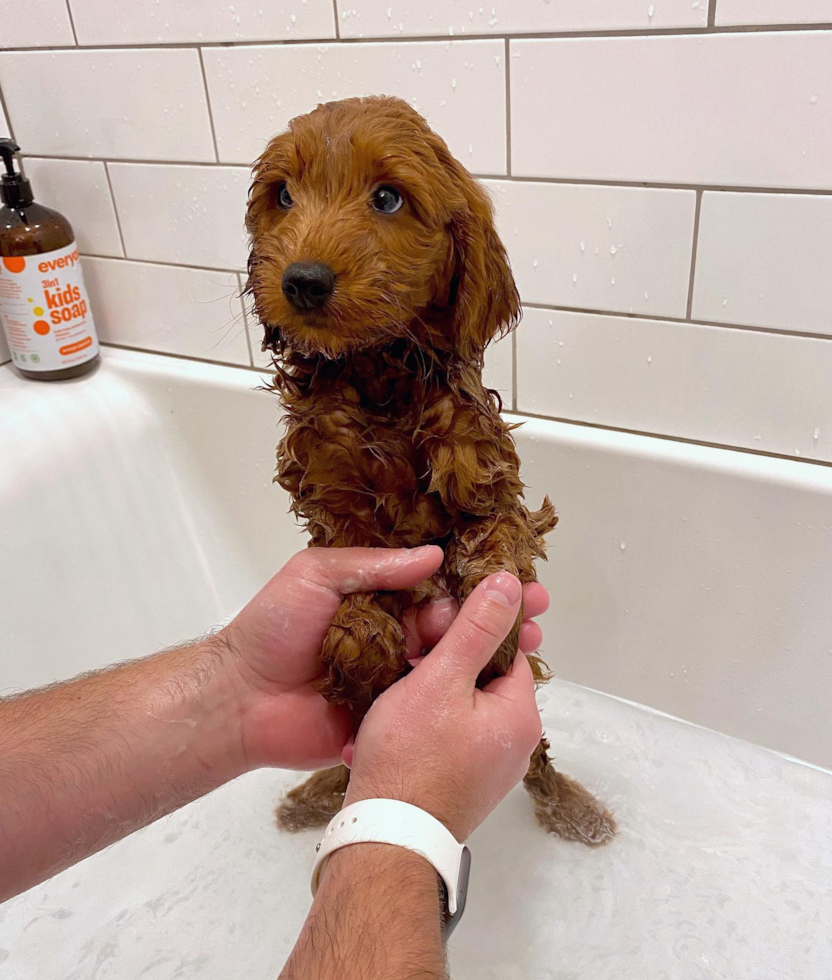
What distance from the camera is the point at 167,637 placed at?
1355 millimetres

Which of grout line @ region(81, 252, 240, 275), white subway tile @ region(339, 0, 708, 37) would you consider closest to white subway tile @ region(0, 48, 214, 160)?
grout line @ region(81, 252, 240, 275)

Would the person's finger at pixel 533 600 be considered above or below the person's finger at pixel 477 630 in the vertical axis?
below

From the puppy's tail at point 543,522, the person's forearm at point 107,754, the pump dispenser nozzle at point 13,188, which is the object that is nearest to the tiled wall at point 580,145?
the pump dispenser nozzle at point 13,188

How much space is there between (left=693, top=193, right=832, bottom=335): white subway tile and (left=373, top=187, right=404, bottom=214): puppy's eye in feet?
1.55

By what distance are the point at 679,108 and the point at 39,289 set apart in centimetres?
91

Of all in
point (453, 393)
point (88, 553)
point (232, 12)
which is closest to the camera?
point (453, 393)

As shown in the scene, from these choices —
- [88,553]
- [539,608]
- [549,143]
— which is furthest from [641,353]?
[88,553]

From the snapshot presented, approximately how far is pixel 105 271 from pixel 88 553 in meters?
0.45

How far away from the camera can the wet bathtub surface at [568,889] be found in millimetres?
1002

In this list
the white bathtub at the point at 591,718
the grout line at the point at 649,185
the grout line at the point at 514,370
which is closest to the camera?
the grout line at the point at 649,185

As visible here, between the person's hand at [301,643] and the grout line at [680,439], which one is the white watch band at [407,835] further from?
the grout line at [680,439]

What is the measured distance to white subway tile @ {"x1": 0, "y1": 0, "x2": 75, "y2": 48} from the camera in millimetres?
1207

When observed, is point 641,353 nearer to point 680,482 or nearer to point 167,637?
point 680,482

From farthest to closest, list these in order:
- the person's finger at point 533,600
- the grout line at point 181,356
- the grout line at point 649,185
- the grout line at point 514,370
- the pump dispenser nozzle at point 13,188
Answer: the grout line at point 181,356 < the pump dispenser nozzle at point 13,188 < the grout line at point 514,370 < the grout line at point 649,185 < the person's finger at point 533,600
